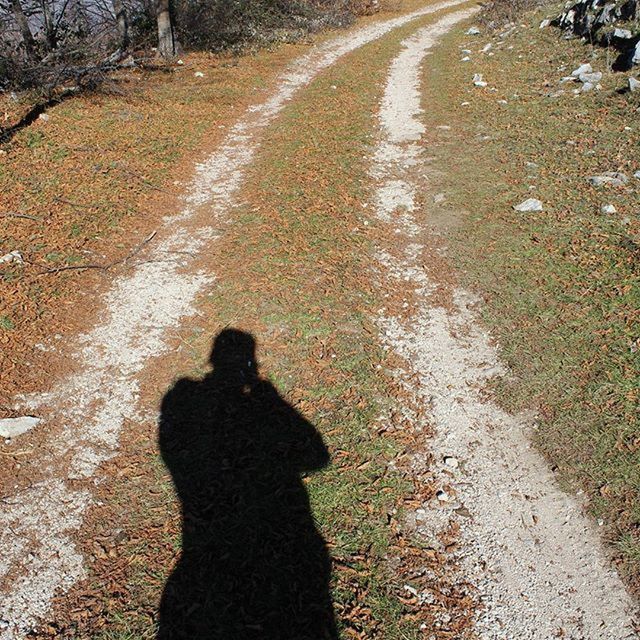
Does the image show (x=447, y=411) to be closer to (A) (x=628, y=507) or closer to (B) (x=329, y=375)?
(B) (x=329, y=375)

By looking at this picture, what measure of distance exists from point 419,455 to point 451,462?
31cm

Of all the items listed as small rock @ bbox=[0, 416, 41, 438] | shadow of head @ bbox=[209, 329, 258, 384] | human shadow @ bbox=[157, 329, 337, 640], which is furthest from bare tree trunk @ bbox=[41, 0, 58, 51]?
human shadow @ bbox=[157, 329, 337, 640]

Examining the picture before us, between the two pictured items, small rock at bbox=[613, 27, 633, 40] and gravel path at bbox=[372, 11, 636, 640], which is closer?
gravel path at bbox=[372, 11, 636, 640]

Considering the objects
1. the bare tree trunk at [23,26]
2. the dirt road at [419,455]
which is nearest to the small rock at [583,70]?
the dirt road at [419,455]

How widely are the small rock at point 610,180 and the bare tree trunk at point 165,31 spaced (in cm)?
1604

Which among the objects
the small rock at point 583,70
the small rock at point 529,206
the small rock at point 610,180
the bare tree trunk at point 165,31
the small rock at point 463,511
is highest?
the bare tree trunk at point 165,31

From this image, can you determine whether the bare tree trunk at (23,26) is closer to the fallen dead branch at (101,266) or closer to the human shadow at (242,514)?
the fallen dead branch at (101,266)

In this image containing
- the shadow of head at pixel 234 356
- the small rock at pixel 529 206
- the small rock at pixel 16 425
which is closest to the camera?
the small rock at pixel 16 425

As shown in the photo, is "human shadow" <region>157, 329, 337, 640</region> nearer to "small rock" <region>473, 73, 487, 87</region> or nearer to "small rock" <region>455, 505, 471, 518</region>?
"small rock" <region>455, 505, 471, 518</region>

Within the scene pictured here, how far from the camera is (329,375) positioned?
5.89m

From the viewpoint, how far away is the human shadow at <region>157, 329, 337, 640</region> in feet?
12.4

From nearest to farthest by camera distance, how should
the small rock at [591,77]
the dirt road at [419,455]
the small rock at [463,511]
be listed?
the dirt road at [419,455] → the small rock at [463,511] → the small rock at [591,77]

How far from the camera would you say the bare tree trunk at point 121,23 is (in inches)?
753

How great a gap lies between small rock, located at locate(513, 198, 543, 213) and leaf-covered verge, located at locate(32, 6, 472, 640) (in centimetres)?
271
